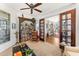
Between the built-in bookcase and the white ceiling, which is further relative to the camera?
the built-in bookcase

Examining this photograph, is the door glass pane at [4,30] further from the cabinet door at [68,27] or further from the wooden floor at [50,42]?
the cabinet door at [68,27]

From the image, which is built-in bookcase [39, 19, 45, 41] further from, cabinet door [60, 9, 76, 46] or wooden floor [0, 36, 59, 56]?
cabinet door [60, 9, 76, 46]

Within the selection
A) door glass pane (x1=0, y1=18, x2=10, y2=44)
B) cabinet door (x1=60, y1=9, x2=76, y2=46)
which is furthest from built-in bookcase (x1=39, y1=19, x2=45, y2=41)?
door glass pane (x1=0, y1=18, x2=10, y2=44)

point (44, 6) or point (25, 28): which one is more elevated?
point (44, 6)

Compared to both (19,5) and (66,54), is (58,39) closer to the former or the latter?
(66,54)

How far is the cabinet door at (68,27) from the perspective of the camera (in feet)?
6.09

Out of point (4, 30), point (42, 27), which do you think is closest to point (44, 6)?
point (42, 27)

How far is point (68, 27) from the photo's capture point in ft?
6.28

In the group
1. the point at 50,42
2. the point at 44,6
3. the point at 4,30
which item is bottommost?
the point at 50,42

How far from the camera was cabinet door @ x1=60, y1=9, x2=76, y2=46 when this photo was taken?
1.86 m

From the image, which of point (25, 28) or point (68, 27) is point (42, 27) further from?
point (68, 27)

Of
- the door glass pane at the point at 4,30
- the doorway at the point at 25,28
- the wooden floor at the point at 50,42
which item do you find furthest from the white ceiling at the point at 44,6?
the wooden floor at the point at 50,42

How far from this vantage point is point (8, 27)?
1877 millimetres

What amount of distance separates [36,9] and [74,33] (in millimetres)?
799
